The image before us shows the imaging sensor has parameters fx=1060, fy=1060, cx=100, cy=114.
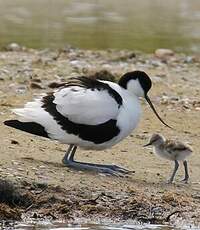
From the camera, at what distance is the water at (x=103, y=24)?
23.0m

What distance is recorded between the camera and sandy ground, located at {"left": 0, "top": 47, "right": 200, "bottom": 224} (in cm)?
885

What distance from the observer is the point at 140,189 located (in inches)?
369

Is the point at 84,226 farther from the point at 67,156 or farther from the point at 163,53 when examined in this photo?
the point at 163,53

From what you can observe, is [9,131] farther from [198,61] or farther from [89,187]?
[198,61]

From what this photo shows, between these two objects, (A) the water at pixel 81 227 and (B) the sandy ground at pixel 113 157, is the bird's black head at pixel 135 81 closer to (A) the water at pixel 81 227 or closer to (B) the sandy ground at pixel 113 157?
(B) the sandy ground at pixel 113 157

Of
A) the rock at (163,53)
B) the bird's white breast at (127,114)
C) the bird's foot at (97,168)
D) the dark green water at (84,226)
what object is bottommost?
the rock at (163,53)

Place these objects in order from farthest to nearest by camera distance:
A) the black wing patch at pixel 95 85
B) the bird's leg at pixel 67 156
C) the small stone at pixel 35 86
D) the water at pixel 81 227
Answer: the small stone at pixel 35 86
the bird's leg at pixel 67 156
the black wing patch at pixel 95 85
the water at pixel 81 227

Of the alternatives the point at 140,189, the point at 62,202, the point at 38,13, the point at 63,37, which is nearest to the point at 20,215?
the point at 62,202

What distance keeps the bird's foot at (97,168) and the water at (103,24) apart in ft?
38.7

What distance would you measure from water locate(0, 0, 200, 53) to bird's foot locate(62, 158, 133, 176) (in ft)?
38.7

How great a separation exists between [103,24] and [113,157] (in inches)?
644

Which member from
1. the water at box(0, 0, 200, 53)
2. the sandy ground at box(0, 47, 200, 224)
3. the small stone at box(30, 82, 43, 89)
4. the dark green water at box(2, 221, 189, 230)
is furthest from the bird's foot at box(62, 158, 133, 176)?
the water at box(0, 0, 200, 53)

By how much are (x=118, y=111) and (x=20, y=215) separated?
1.94 metres

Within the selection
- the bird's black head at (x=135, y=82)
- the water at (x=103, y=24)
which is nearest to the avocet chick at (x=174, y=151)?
the bird's black head at (x=135, y=82)
